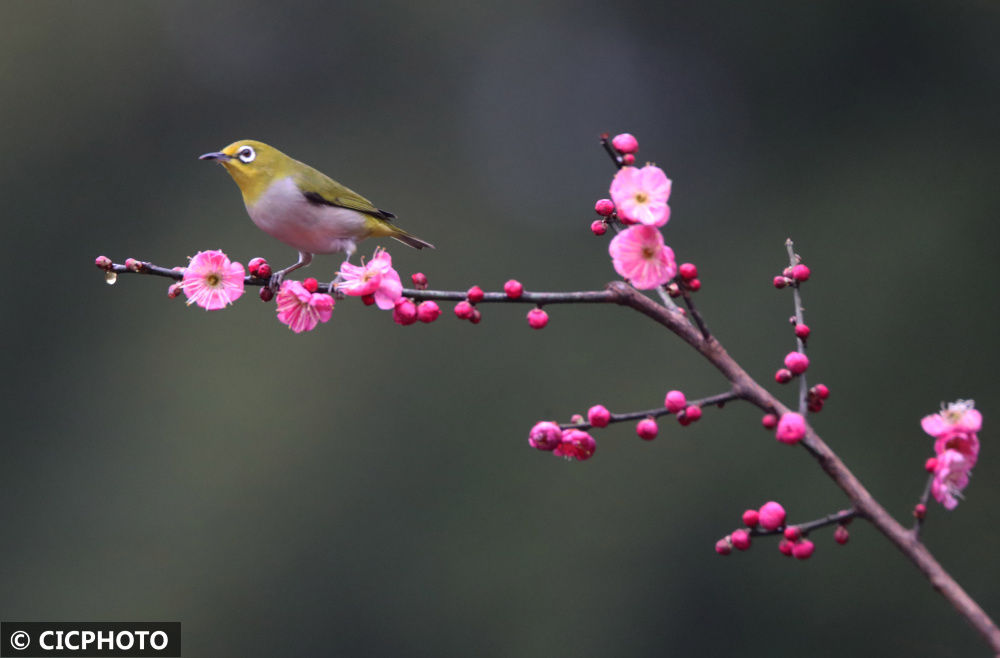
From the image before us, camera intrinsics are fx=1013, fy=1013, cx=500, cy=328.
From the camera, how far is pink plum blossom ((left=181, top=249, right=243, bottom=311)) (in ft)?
6.01

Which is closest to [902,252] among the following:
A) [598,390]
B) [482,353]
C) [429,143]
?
[598,390]

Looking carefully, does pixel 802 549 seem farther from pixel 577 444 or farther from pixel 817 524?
pixel 577 444

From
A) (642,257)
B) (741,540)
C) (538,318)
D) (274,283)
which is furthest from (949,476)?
(274,283)

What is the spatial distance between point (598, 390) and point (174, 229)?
23.9ft

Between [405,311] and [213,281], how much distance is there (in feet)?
1.36

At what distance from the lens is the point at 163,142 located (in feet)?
54.1

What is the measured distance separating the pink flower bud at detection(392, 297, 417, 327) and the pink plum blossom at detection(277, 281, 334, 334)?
144mm

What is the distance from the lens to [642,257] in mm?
1493

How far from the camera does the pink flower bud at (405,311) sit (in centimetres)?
167

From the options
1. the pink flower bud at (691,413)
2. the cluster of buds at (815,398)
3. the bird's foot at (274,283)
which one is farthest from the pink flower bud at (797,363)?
the bird's foot at (274,283)

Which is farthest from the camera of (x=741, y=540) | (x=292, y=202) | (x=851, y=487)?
(x=292, y=202)

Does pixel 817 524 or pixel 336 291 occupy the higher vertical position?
pixel 336 291

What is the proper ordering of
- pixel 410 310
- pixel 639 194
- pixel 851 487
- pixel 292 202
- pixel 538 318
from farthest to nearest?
pixel 292 202, pixel 410 310, pixel 538 318, pixel 639 194, pixel 851 487

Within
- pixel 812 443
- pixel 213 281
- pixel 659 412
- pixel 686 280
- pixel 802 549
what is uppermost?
pixel 213 281
